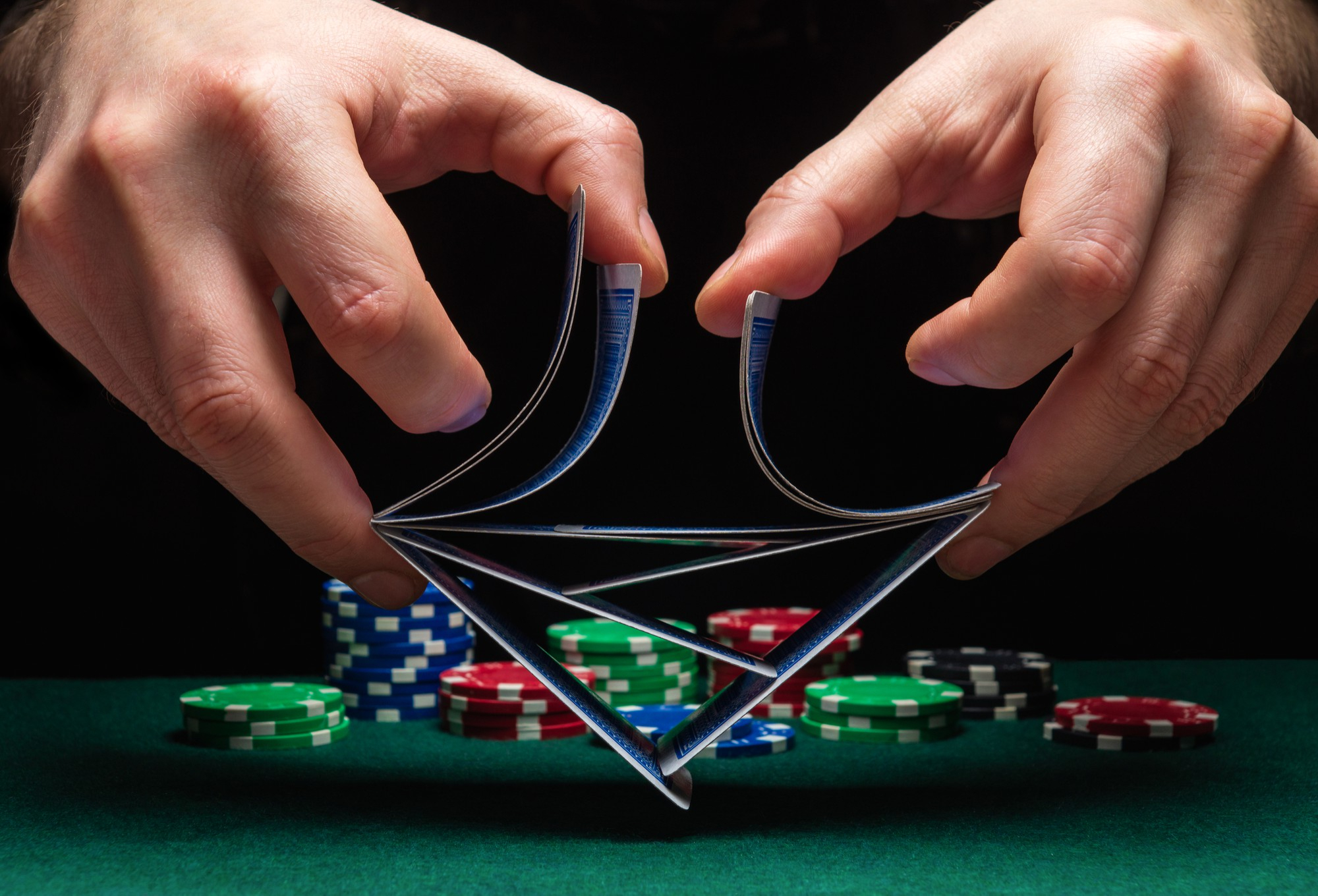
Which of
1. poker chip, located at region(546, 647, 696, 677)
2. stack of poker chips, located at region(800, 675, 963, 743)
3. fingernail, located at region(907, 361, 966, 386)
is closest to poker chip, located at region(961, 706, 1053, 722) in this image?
stack of poker chips, located at region(800, 675, 963, 743)

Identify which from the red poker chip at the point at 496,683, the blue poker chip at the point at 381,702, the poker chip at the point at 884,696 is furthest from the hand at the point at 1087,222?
the blue poker chip at the point at 381,702

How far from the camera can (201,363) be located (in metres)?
1.44

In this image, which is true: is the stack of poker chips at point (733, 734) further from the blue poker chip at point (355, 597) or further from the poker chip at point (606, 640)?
the blue poker chip at point (355, 597)

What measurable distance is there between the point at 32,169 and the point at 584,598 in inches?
45.1

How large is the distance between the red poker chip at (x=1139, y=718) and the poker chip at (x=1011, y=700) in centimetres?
18

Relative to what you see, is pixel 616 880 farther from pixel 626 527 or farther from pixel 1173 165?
pixel 1173 165

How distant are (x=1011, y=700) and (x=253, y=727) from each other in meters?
1.65

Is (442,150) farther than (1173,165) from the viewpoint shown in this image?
Yes

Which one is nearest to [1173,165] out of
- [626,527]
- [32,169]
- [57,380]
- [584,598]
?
[626,527]

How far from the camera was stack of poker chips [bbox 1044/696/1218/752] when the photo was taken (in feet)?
6.79

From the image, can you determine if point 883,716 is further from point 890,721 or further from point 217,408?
point 217,408

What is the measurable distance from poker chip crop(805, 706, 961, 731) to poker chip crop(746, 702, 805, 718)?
0.97ft

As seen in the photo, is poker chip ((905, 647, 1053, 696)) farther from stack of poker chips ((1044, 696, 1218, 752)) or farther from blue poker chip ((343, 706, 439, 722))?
blue poker chip ((343, 706, 439, 722))

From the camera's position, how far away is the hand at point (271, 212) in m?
1.42
